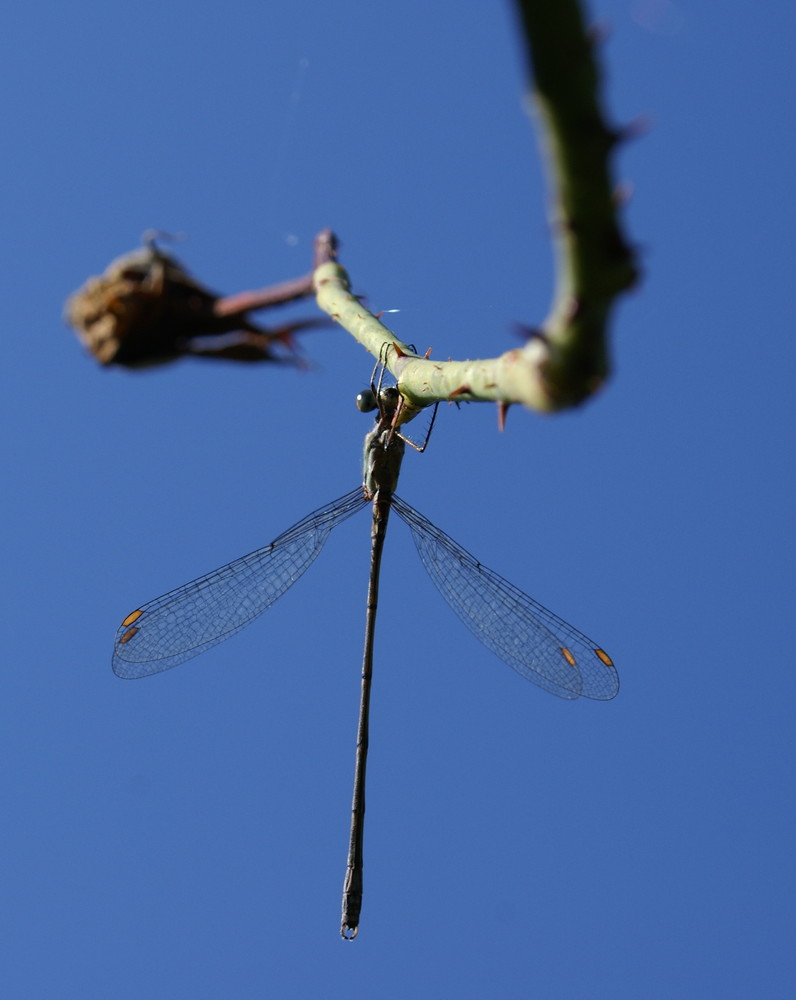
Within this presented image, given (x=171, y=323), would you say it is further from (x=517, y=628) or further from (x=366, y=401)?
(x=517, y=628)

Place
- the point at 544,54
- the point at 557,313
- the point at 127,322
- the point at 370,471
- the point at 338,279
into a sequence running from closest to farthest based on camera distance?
the point at 544,54
the point at 557,313
the point at 127,322
the point at 338,279
the point at 370,471

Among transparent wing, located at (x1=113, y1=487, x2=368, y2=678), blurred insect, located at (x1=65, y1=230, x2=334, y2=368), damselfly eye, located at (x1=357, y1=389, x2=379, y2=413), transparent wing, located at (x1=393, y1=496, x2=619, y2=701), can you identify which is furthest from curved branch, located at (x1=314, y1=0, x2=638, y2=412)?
transparent wing, located at (x1=113, y1=487, x2=368, y2=678)

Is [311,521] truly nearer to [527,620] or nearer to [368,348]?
[527,620]

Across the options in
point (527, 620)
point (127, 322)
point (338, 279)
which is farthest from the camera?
point (527, 620)

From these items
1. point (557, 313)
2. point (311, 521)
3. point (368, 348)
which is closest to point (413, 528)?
point (311, 521)

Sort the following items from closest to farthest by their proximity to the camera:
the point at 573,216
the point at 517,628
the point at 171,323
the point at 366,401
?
the point at 573,216, the point at 171,323, the point at 366,401, the point at 517,628

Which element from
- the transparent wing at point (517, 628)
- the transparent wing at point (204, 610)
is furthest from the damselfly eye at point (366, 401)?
the transparent wing at point (204, 610)

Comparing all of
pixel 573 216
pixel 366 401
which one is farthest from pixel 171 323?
pixel 366 401
